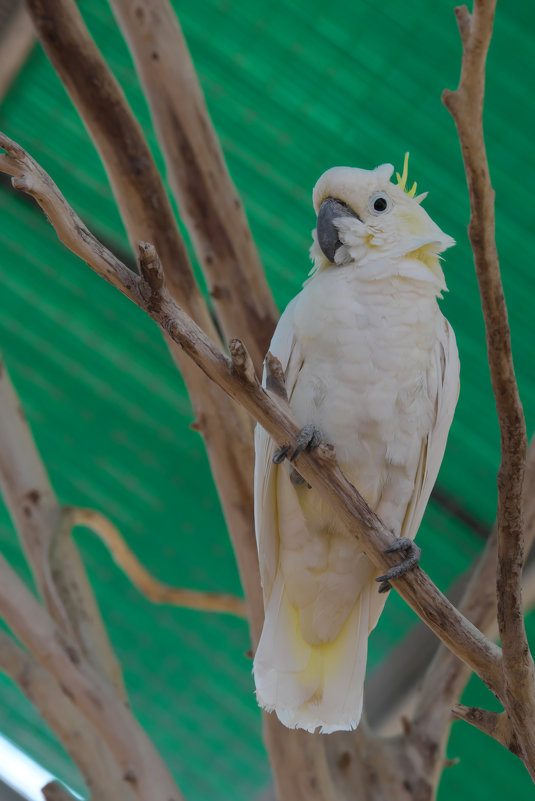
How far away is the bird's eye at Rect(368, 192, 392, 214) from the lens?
1807mm

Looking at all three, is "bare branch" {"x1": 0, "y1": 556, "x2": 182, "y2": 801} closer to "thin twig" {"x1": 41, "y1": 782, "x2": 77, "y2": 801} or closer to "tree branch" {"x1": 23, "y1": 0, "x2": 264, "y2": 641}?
"thin twig" {"x1": 41, "y1": 782, "x2": 77, "y2": 801}

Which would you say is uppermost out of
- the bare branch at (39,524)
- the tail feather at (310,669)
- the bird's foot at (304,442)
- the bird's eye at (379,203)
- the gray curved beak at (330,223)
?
the bird's eye at (379,203)

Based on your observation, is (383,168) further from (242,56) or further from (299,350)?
(242,56)

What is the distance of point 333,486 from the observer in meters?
1.35

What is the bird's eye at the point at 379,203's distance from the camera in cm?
181

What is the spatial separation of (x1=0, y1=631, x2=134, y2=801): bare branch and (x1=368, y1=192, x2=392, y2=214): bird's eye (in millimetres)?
1414

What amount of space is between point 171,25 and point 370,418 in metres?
1.19

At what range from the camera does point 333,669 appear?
1.76 meters

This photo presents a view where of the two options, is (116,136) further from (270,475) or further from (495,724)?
(495,724)

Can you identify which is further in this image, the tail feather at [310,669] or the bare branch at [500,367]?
the tail feather at [310,669]

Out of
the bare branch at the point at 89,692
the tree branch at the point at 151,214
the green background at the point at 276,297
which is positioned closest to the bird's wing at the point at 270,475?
the tree branch at the point at 151,214

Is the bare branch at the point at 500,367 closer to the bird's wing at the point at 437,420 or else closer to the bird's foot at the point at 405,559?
the bird's foot at the point at 405,559

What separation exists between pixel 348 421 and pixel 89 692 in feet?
3.25

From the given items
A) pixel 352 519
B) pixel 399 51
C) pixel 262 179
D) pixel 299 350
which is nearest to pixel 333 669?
pixel 352 519
